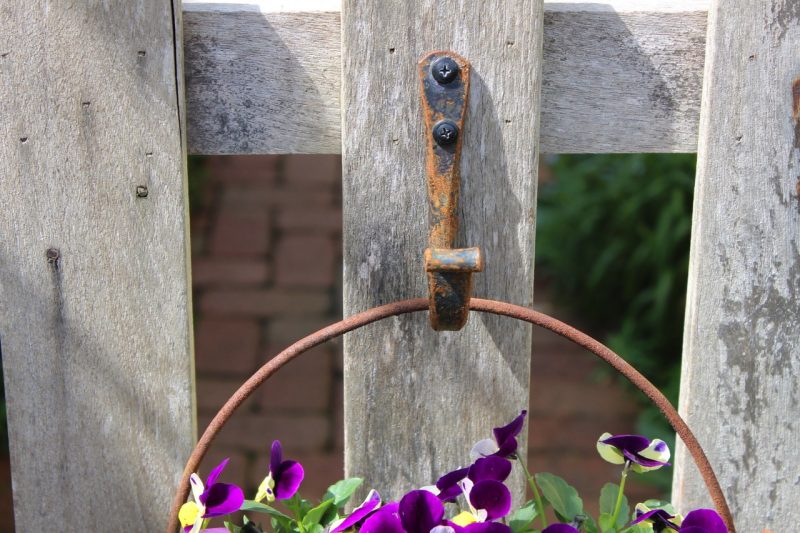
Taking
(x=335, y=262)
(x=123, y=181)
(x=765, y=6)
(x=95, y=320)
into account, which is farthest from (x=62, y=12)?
(x=335, y=262)

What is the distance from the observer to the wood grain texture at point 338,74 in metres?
1.20

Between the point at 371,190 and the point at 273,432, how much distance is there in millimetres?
2030

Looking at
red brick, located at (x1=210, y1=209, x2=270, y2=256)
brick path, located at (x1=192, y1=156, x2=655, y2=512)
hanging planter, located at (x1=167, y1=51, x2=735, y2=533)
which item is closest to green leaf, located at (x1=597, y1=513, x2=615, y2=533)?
hanging planter, located at (x1=167, y1=51, x2=735, y2=533)

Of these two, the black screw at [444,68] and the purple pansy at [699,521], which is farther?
the black screw at [444,68]

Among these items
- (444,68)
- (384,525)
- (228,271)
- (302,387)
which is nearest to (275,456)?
(384,525)

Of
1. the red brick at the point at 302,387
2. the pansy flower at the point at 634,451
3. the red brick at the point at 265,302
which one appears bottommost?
the red brick at the point at 302,387

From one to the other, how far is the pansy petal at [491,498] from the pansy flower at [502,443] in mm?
89

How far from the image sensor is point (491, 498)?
3.54ft

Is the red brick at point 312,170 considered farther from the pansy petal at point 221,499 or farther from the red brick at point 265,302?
the pansy petal at point 221,499

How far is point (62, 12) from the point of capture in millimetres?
1175

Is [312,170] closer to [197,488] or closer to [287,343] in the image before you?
[287,343]

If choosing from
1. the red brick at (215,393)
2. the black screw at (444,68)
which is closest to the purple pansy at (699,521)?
the black screw at (444,68)

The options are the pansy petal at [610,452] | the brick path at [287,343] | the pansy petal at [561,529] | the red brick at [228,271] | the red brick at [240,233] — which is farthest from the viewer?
the red brick at [240,233]

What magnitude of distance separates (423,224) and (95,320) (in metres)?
0.43
